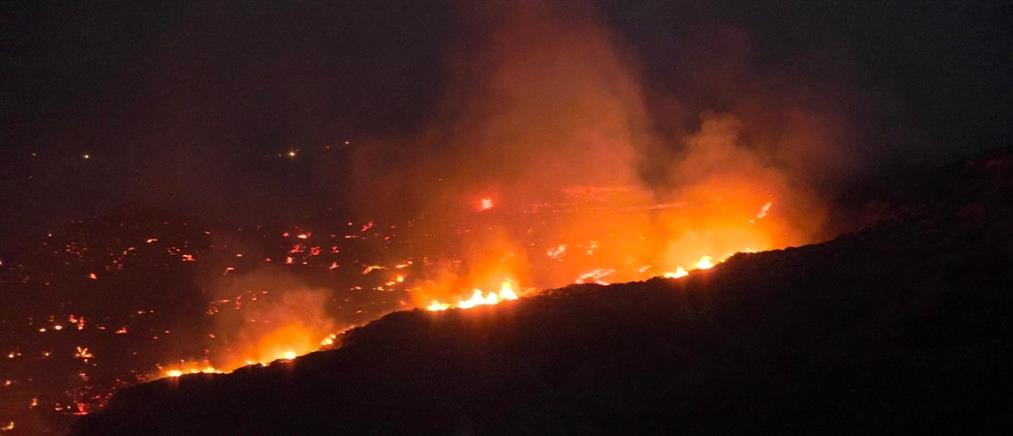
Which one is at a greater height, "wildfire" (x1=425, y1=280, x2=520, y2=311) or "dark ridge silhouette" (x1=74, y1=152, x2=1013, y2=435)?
"wildfire" (x1=425, y1=280, x2=520, y2=311)

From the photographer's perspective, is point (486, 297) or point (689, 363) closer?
point (689, 363)

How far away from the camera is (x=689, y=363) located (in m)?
6.53

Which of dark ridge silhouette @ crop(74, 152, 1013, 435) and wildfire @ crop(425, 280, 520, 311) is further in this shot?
wildfire @ crop(425, 280, 520, 311)

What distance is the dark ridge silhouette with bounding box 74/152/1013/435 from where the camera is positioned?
580 cm

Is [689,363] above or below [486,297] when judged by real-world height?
below

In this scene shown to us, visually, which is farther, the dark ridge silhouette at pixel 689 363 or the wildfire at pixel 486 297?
the wildfire at pixel 486 297

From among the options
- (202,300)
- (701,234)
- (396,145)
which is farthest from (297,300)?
(701,234)

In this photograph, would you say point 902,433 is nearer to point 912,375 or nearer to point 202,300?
point 912,375

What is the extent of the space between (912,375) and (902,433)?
683mm

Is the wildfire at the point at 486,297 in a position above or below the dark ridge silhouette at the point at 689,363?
above

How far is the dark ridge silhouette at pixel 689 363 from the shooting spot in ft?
19.0

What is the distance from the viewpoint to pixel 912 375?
586 cm

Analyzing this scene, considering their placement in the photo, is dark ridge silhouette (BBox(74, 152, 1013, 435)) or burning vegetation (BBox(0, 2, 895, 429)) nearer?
dark ridge silhouette (BBox(74, 152, 1013, 435))

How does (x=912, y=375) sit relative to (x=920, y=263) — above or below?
below
